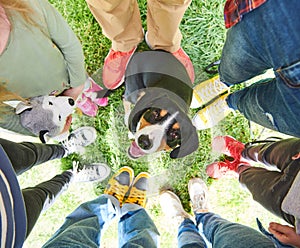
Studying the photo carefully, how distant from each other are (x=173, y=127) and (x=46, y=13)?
0.54 meters

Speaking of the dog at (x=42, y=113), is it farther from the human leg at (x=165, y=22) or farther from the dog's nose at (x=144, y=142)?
the human leg at (x=165, y=22)

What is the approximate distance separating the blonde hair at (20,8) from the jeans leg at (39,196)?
0.63 m

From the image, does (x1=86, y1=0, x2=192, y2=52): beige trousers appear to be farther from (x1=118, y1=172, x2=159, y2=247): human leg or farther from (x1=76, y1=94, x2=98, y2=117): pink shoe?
(x1=118, y1=172, x2=159, y2=247): human leg

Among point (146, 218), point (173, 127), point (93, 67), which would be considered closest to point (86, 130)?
point (93, 67)

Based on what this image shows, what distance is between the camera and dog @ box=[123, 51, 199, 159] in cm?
104

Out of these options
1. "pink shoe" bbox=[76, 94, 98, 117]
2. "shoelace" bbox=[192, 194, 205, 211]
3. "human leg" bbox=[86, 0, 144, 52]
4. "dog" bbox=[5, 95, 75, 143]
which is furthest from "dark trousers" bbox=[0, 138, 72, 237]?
"shoelace" bbox=[192, 194, 205, 211]

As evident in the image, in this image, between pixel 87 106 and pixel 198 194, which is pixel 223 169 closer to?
pixel 198 194

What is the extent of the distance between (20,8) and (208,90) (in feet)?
3.27

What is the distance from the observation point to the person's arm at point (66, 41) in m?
1.08

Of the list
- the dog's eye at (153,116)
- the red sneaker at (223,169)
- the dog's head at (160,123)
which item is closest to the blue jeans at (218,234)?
the red sneaker at (223,169)

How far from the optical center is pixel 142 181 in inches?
71.9

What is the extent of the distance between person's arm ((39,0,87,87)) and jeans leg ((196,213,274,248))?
0.79 m

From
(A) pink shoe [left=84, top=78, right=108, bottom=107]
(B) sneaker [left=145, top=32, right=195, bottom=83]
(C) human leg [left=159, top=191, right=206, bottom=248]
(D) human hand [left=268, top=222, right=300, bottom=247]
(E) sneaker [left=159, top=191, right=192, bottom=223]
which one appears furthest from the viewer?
(E) sneaker [left=159, top=191, right=192, bottom=223]

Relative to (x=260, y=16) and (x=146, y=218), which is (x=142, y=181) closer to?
(x=146, y=218)
